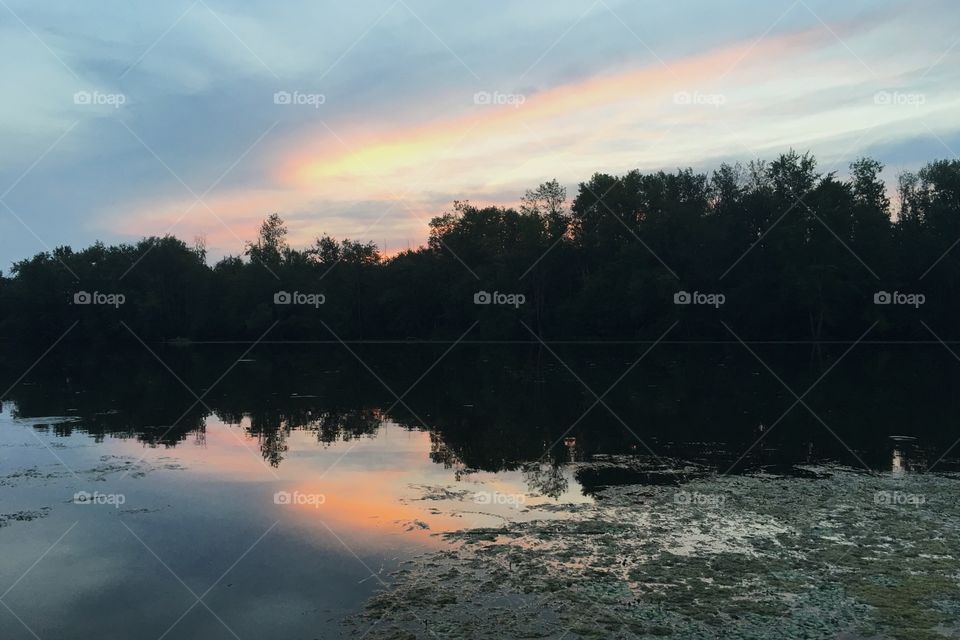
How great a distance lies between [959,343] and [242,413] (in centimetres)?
5927

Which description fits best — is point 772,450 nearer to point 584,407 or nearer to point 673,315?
point 584,407

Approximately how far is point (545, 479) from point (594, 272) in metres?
69.0

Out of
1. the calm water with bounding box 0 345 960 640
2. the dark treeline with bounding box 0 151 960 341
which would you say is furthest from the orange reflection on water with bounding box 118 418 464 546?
the dark treeline with bounding box 0 151 960 341

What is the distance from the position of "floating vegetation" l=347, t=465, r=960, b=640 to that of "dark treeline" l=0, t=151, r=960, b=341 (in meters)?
58.1

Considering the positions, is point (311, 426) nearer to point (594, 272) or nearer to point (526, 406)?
point (526, 406)

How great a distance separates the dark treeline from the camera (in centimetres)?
6569

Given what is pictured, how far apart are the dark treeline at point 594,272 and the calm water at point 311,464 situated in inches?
1334

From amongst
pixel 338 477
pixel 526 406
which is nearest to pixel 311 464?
pixel 338 477

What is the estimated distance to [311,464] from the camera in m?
15.3

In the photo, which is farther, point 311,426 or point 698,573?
point 311,426

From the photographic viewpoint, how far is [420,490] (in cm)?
1296

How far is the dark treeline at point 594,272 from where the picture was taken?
6569 centimetres

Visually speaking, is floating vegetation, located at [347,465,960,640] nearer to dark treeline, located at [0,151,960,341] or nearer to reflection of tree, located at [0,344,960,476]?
reflection of tree, located at [0,344,960,476]

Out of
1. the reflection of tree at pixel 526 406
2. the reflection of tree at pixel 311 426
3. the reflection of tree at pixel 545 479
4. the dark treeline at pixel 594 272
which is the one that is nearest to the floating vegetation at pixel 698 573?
the reflection of tree at pixel 545 479
